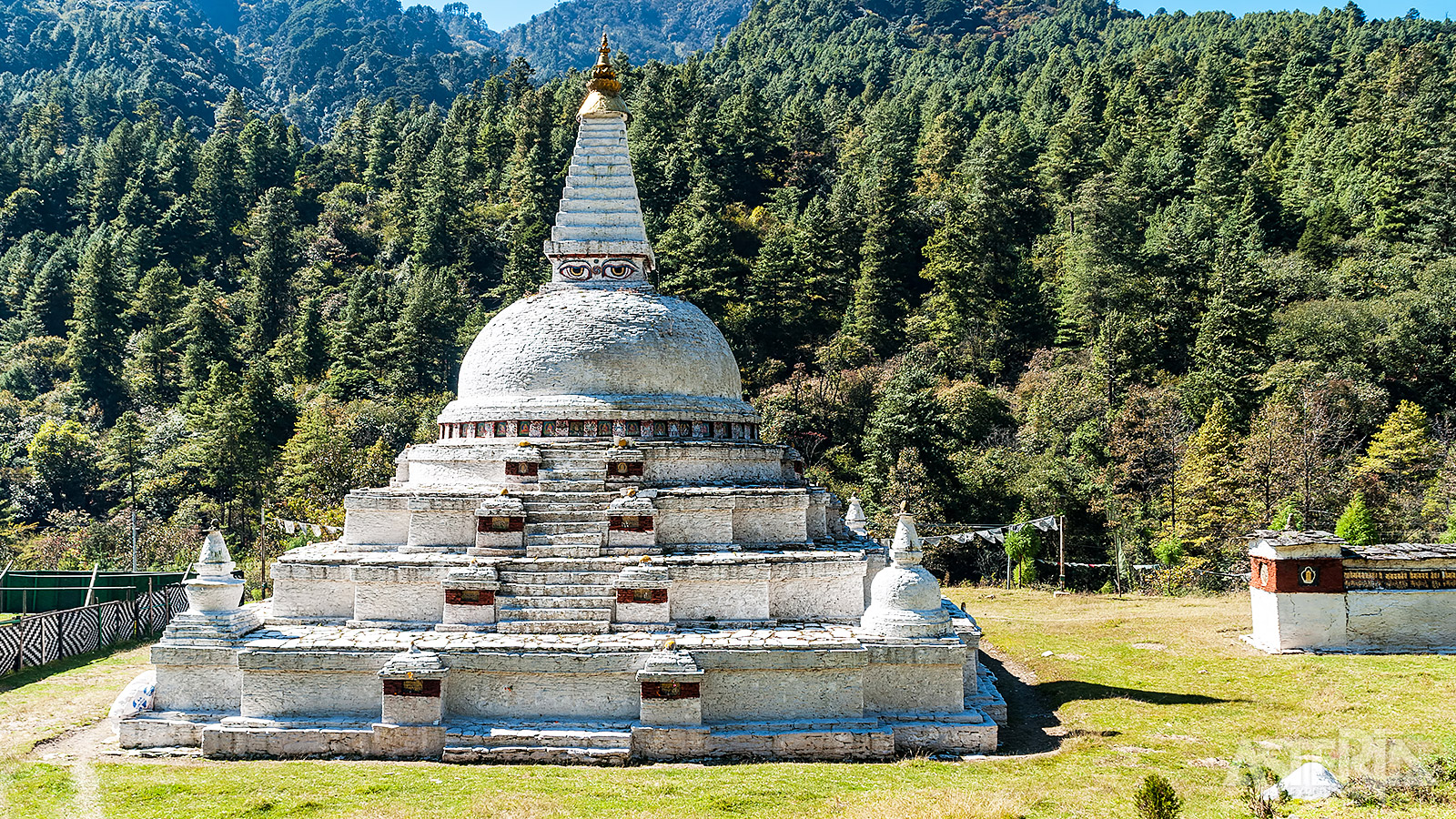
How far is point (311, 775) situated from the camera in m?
11.9

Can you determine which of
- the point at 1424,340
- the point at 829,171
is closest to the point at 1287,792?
the point at 1424,340

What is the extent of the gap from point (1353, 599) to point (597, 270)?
570 inches

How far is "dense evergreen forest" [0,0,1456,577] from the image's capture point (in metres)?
34.9

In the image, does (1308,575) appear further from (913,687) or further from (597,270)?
(597,270)

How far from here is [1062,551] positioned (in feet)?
98.9

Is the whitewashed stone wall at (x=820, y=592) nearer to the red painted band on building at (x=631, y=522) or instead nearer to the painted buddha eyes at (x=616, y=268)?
the red painted band on building at (x=631, y=522)

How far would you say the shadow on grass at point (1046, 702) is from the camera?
13.5 metres

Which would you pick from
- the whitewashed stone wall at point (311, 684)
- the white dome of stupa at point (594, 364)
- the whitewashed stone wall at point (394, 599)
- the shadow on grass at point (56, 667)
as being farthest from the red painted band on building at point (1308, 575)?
the shadow on grass at point (56, 667)

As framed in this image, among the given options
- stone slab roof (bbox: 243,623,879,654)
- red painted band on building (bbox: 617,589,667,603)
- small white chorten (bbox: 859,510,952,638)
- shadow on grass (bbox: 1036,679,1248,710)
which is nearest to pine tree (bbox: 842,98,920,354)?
shadow on grass (bbox: 1036,679,1248,710)

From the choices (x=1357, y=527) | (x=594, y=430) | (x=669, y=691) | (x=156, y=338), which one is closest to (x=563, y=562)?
(x=669, y=691)

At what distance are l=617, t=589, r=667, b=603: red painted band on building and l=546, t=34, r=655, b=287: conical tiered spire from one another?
6.83 metres

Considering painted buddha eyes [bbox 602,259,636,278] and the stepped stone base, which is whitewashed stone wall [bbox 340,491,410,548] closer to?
the stepped stone base

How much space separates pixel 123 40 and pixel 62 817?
16613 centimetres

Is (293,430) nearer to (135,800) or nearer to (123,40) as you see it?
(135,800)
